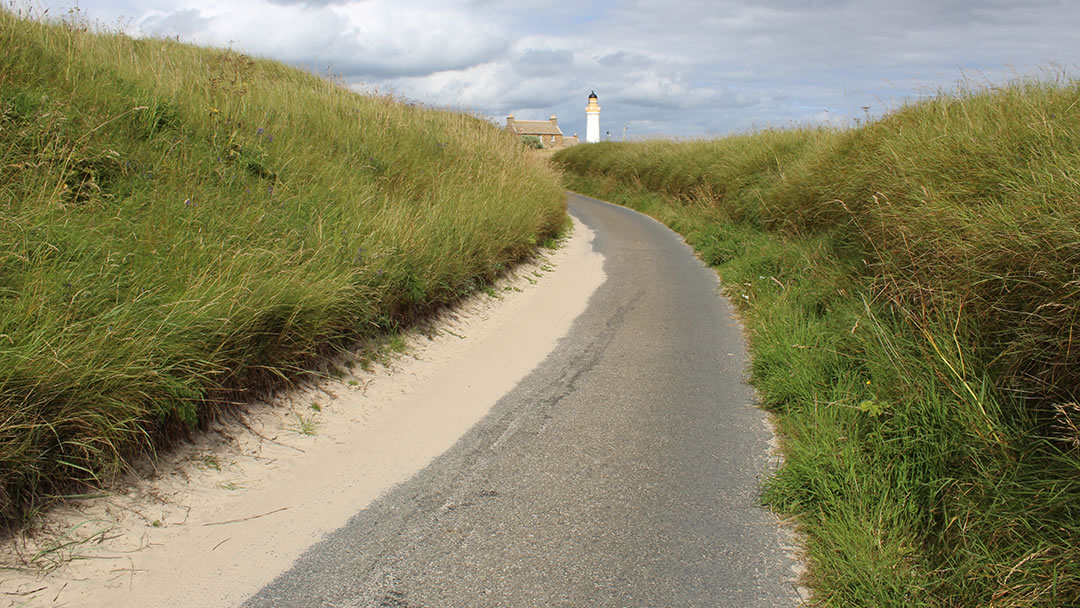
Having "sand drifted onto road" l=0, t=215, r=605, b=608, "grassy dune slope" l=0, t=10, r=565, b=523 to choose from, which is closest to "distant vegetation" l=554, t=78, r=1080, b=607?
"sand drifted onto road" l=0, t=215, r=605, b=608

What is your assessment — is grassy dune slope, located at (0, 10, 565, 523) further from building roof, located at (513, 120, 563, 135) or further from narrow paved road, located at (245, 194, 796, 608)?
building roof, located at (513, 120, 563, 135)

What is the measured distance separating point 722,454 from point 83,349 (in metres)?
3.83

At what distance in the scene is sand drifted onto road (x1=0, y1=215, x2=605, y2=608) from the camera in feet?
10.2

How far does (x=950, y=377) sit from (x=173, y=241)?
5090mm

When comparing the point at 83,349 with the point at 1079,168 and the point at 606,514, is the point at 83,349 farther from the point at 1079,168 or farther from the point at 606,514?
the point at 1079,168

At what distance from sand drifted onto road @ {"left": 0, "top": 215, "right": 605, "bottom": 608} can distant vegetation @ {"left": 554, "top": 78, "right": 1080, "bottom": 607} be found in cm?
248

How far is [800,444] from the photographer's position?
4414mm

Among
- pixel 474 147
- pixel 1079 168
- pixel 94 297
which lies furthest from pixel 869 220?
pixel 474 147

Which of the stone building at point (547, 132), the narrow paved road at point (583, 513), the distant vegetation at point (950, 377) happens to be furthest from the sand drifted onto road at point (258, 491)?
the stone building at point (547, 132)

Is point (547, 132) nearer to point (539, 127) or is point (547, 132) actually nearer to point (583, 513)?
point (539, 127)

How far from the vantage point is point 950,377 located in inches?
158

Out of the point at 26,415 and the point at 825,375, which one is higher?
the point at 26,415

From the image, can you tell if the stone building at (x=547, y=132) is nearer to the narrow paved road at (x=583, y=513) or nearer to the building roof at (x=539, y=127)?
the building roof at (x=539, y=127)

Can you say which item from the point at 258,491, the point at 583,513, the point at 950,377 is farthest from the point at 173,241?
the point at 950,377
